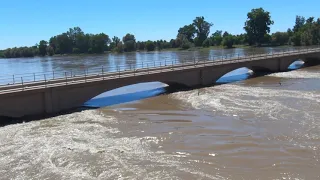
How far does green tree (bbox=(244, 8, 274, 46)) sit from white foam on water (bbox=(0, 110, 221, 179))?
481 ft

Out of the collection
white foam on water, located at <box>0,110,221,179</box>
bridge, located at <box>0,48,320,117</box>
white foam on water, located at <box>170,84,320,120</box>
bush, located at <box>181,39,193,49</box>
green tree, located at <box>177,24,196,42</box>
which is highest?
green tree, located at <box>177,24,196,42</box>

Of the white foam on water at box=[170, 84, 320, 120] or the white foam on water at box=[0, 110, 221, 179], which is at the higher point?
the white foam on water at box=[170, 84, 320, 120]

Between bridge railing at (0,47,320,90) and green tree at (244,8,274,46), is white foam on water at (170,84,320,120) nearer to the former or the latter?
bridge railing at (0,47,320,90)

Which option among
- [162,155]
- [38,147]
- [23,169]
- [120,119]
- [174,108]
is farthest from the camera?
[174,108]

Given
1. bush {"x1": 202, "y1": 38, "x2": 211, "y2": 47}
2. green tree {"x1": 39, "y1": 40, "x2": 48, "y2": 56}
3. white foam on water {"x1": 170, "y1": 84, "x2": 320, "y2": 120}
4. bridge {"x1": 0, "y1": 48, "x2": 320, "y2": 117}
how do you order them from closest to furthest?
white foam on water {"x1": 170, "y1": 84, "x2": 320, "y2": 120} → bridge {"x1": 0, "y1": 48, "x2": 320, "y2": 117} → green tree {"x1": 39, "y1": 40, "x2": 48, "y2": 56} → bush {"x1": 202, "y1": 38, "x2": 211, "y2": 47}

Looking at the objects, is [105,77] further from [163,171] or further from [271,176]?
[271,176]

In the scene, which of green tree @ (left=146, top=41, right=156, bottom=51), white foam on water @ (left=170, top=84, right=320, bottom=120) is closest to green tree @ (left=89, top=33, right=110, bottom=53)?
green tree @ (left=146, top=41, right=156, bottom=51)

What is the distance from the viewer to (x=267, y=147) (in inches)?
655

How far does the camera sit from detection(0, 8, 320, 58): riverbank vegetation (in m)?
155

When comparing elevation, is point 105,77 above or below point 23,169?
above

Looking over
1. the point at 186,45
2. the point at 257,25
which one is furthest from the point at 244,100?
the point at 186,45

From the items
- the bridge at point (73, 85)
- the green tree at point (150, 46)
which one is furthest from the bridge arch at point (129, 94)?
the green tree at point (150, 46)

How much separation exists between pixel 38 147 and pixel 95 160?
13.4ft

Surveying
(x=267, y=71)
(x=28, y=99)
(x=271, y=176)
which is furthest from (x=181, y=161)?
(x=267, y=71)
